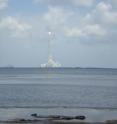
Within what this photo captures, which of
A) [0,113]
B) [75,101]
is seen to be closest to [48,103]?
[75,101]

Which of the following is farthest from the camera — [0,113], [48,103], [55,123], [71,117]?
[48,103]

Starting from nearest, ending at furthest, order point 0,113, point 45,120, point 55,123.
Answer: point 55,123
point 45,120
point 0,113

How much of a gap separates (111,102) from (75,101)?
5836mm

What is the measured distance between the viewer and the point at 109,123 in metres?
38.1

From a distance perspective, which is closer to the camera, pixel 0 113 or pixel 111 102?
pixel 0 113

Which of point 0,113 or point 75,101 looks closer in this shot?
point 0,113

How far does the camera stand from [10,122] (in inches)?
1519

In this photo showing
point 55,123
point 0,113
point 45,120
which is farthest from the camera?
point 0,113

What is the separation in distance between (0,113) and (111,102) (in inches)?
919

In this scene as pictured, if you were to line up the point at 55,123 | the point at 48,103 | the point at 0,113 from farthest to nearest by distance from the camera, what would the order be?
the point at 48,103 < the point at 0,113 < the point at 55,123

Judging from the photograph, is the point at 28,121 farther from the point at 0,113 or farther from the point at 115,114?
the point at 115,114

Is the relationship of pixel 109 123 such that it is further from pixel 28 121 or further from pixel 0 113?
pixel 0 113

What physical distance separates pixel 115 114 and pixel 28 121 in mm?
12710

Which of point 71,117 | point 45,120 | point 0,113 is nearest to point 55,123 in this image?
point 45,120
